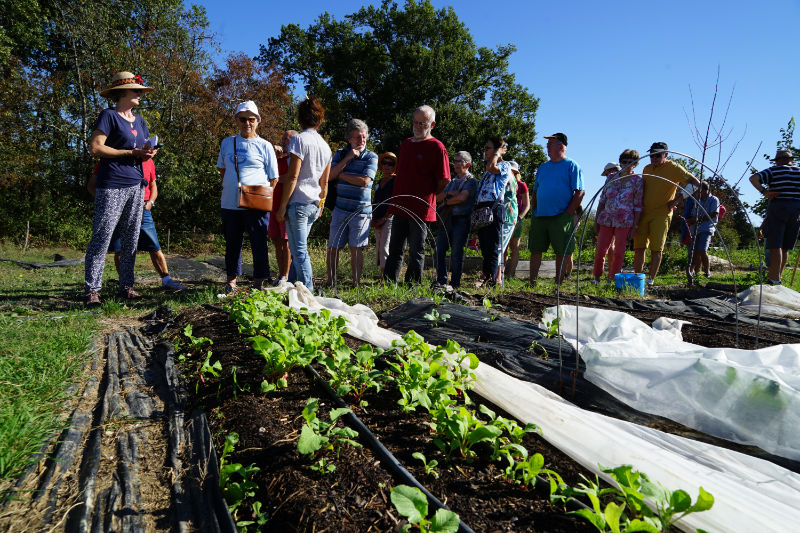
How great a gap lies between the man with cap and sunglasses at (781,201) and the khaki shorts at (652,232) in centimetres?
108

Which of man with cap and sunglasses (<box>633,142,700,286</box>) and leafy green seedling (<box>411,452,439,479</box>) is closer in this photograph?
leafy green seedling (<box>411,452,439,479</box>)

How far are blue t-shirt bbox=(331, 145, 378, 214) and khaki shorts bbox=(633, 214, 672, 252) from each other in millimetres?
3297

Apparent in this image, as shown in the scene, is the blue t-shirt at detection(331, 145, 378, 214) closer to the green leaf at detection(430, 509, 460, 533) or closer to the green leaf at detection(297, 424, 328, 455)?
the green leaf at detection(297, 424, 328, 455)

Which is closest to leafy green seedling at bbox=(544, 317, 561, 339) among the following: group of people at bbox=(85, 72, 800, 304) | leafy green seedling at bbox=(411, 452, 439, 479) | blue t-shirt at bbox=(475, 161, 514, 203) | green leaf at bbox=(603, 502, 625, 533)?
group of people at bbox=(85, 72, 800, 304)

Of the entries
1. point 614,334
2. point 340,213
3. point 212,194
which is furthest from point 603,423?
point 212,194

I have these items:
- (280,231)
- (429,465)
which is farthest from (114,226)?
(429,465)

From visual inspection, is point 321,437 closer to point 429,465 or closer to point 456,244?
point 429,465

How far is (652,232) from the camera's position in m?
5.35

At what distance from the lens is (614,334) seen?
282 centimetres

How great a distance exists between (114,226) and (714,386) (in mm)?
4318

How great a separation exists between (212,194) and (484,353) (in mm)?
12862

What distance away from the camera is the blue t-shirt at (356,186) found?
444 cm

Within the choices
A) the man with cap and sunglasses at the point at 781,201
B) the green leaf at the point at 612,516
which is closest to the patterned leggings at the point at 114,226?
the green leaf at the point at 612,516

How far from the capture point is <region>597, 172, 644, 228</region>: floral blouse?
17.3 feet
